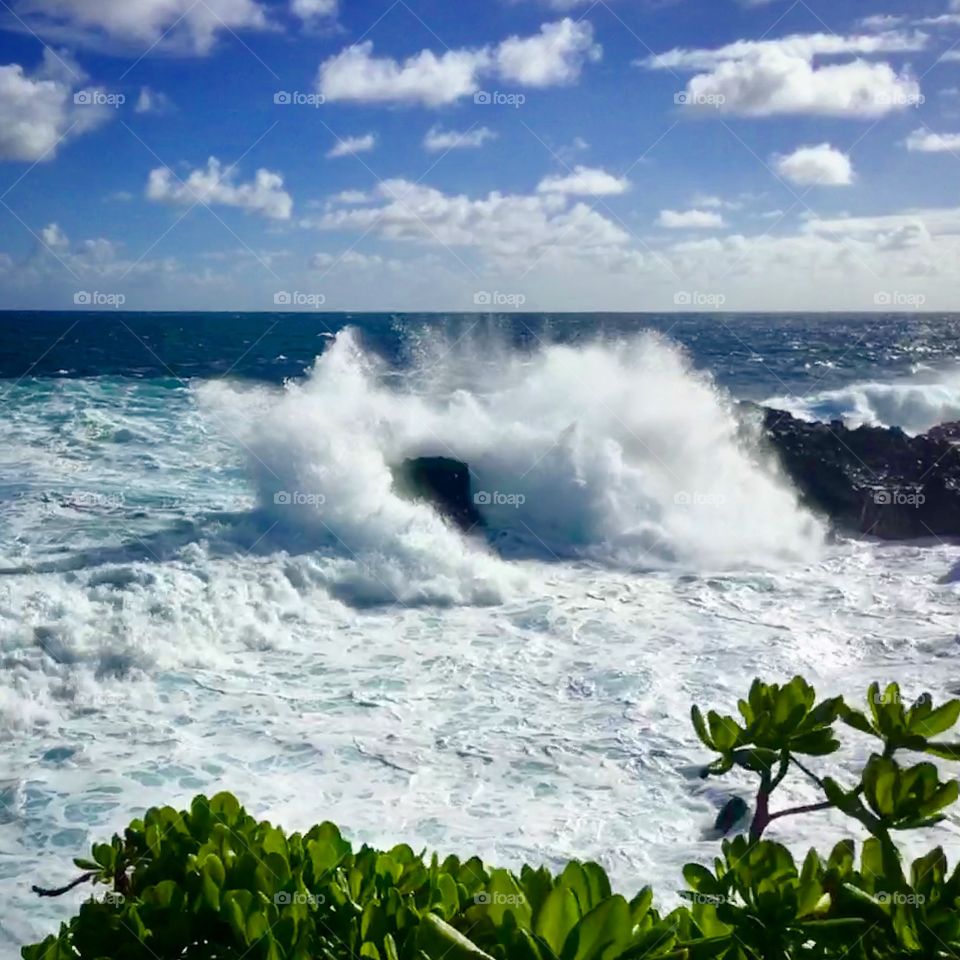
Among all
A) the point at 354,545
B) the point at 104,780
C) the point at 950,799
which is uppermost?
the point at 950,799

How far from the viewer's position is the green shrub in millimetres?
1312

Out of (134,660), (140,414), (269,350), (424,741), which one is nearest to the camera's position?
(424,741)

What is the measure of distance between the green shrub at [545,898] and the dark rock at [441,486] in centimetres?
1195

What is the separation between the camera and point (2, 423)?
19656mm

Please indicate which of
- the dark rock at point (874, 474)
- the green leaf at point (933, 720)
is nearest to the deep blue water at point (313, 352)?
the dark rock at point (874, 474)

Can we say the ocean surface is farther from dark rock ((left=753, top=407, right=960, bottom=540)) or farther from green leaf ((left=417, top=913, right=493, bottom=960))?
green leaf ((left=417, top=913, right=493, bottom=960))

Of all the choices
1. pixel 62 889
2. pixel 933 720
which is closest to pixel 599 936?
pixel 933 720

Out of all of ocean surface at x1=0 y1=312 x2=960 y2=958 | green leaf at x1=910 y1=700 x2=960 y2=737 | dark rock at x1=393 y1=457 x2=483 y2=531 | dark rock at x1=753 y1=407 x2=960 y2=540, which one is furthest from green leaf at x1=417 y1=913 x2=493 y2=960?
dark rock at x1=753 y1=407 x2=960 y2=540

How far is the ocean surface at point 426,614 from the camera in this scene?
6.47 m

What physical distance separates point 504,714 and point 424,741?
83 centimetres

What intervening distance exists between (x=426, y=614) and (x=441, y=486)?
3854 millimetres

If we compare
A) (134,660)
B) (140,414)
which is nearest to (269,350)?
(140,414)

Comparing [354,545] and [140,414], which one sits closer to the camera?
[354,545]

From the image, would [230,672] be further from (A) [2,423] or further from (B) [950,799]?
(A) [2,423]
